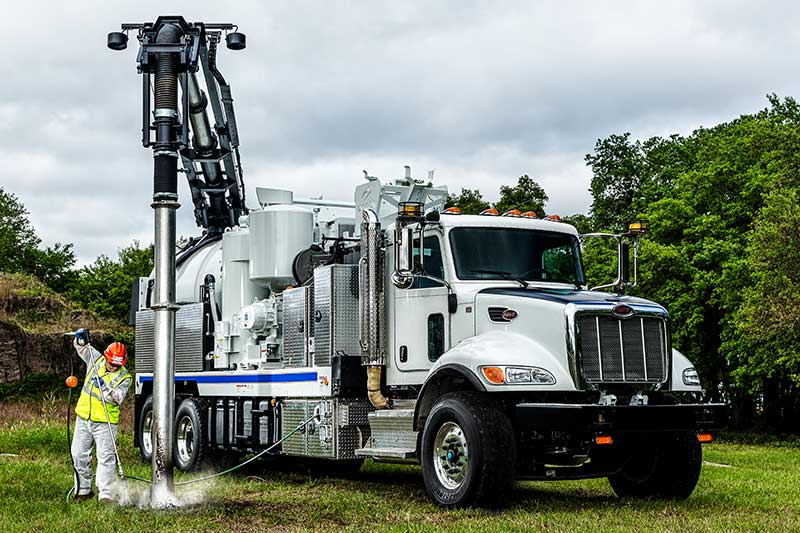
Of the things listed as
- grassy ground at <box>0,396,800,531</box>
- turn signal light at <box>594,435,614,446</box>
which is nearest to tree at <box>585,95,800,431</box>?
grassy ground at <box>0,396,800,531</box>

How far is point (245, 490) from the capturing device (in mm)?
13539

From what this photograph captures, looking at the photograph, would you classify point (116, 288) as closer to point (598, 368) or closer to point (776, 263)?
point (776, 263)

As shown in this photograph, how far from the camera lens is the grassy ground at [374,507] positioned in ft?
32.6

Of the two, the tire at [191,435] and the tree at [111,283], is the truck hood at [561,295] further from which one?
the tree at [111,283]

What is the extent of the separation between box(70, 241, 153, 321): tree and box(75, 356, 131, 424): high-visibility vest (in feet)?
170

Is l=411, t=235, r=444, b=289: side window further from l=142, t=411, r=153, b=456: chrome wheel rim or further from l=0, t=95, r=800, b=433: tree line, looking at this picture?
l=0, t=95, r=800, b=433: tree line

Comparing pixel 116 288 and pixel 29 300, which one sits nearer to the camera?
pixel 29 300

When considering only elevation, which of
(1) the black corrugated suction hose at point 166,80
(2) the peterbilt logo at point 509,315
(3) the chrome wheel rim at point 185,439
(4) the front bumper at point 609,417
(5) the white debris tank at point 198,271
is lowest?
(3) the chrome wheel rim at point 185,439

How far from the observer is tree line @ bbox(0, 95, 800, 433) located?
29766mm

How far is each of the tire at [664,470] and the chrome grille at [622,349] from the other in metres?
0.99

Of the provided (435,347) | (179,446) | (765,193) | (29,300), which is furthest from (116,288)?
(435,347)

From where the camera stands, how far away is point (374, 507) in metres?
11.4

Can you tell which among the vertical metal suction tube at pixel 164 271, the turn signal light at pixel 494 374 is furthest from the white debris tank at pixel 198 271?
the turn signal light at pixel 494 374

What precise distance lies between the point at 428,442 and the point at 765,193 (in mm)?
26996
